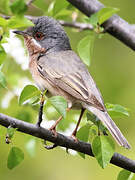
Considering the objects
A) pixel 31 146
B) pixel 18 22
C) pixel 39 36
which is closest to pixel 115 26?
pixel 18 22

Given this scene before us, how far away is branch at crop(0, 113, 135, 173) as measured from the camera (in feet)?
13.4

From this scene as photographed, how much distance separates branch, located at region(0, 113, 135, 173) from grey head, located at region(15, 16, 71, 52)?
220 cm

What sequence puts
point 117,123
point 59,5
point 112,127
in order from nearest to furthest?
1. point 112,127
2. point 59,5
3. point 117,123

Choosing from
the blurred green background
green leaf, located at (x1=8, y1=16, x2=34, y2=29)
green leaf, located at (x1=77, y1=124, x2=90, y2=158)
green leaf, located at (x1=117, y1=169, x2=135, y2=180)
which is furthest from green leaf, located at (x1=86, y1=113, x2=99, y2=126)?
the blurred green background

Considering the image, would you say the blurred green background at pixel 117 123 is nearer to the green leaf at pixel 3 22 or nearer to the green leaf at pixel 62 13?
the green leaf at pixel 62 13

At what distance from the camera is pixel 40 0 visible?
559cm

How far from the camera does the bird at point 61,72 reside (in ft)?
16.1

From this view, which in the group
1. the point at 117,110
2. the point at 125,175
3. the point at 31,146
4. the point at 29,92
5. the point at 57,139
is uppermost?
the point at 29,92

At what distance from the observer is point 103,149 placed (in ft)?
13.3

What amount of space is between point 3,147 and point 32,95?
190 inches

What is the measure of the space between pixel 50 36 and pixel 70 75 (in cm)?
120

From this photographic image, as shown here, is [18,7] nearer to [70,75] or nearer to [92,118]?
[92,118]

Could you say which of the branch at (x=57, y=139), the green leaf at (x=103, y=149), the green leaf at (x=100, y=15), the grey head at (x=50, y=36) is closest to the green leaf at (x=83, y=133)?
the branch at (x=57, y=139)

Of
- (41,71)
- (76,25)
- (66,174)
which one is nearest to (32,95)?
(41,71)
